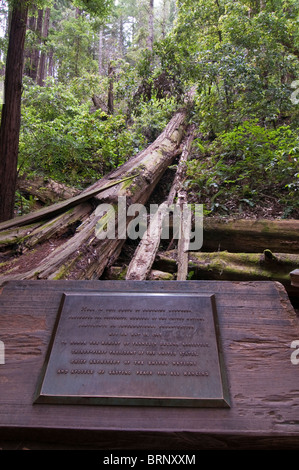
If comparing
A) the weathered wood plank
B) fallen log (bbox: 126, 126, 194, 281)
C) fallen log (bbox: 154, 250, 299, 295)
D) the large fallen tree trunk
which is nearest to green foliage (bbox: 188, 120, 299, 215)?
fallen log (bbox: 126, 126, 194, 281)

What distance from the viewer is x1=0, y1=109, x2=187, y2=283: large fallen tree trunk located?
3277 mm

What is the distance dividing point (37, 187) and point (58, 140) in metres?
1.07

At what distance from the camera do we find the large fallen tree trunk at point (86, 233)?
328 centimetres

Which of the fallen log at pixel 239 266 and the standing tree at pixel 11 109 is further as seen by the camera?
the standing tree at pixel 11 109

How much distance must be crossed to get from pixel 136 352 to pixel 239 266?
2168 mm

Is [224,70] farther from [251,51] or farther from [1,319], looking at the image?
[1,319]

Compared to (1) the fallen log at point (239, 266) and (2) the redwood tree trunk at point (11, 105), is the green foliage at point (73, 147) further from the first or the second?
(1) the fallen log at point (239, 266)

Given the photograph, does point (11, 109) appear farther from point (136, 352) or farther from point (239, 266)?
point (136, 352)

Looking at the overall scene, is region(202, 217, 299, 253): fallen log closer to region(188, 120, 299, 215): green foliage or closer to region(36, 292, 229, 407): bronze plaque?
region(188, 120, 299, 215): green foliage

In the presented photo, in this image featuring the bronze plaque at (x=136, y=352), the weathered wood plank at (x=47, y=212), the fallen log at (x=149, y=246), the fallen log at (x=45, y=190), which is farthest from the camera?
the fallen log at (x=45, y=190)

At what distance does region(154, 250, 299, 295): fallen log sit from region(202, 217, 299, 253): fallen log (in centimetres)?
43

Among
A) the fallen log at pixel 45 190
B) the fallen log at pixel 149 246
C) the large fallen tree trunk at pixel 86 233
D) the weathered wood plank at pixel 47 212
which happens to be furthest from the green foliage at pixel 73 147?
the fallen log at pixel 149 246

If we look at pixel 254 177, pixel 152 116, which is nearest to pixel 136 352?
pixel 254 177

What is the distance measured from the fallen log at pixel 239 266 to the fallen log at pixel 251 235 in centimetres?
43
